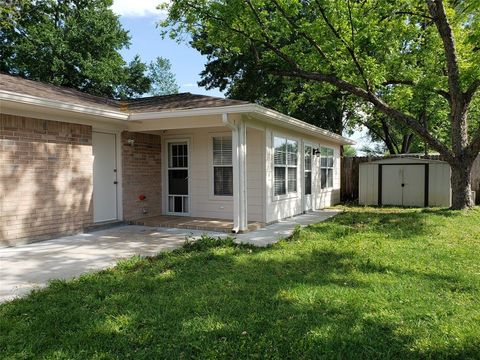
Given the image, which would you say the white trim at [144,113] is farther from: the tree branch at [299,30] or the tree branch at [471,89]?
the tree branch at [471,89]

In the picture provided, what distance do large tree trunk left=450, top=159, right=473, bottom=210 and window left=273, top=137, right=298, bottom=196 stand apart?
15.0 feet

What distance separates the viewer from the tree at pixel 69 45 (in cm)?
1752

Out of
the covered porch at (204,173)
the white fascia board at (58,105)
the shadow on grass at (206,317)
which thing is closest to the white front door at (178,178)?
the covered porch at (204,173)

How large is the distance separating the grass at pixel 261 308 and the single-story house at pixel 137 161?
2.70 m

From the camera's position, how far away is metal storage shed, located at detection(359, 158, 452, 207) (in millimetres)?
12828

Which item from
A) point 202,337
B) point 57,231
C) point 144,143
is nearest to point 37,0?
point 144,143

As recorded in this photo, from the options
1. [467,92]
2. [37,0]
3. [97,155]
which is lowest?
[97,155]

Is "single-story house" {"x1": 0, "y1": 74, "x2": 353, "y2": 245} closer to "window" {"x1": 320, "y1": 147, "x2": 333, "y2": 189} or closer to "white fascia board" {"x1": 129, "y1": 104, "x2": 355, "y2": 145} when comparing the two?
"white fascia board" {"x1": 129, "y1": 104, "x2": 355, "y2": 145}

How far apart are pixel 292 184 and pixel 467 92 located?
217 inches

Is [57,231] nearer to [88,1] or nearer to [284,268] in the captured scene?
[284,268]

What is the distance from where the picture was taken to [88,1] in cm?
1975

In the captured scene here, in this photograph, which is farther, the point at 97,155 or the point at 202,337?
the point at 97,155

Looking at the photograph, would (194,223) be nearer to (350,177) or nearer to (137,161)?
(137,161)

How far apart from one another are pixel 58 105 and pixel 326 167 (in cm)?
978
